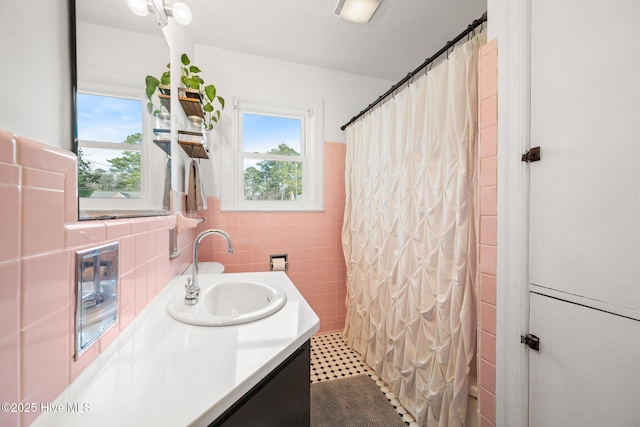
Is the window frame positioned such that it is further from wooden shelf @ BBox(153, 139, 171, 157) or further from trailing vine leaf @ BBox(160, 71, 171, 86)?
trailing vine leaf @ BBox(160, 71, 171, 86)

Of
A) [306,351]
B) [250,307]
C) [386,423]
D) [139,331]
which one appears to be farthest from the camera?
[386,423]

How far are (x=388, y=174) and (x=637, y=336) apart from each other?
3.84 ft

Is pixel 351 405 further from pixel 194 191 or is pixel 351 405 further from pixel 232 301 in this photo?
pixel 194 191

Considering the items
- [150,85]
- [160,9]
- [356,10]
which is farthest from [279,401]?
[356,10]

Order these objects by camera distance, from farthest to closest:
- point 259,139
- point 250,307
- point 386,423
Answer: point 259,139 → point 386,423 → point 250,307

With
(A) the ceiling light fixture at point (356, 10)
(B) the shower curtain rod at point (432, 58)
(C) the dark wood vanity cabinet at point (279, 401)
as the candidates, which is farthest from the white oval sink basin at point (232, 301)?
(A) the ceiling light fixture at point (356, 10)

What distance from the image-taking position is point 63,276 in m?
0.44

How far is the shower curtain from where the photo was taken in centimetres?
103

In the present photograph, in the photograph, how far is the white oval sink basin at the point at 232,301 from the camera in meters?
0.78

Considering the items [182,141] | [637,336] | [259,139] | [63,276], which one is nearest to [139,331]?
[63,276]

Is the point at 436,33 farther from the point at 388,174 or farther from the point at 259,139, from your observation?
the point at 259,139

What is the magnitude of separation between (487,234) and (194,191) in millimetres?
1590

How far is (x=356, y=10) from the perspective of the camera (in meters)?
1.43

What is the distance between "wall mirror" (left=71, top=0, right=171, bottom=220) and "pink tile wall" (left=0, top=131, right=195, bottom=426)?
72 millimetres
